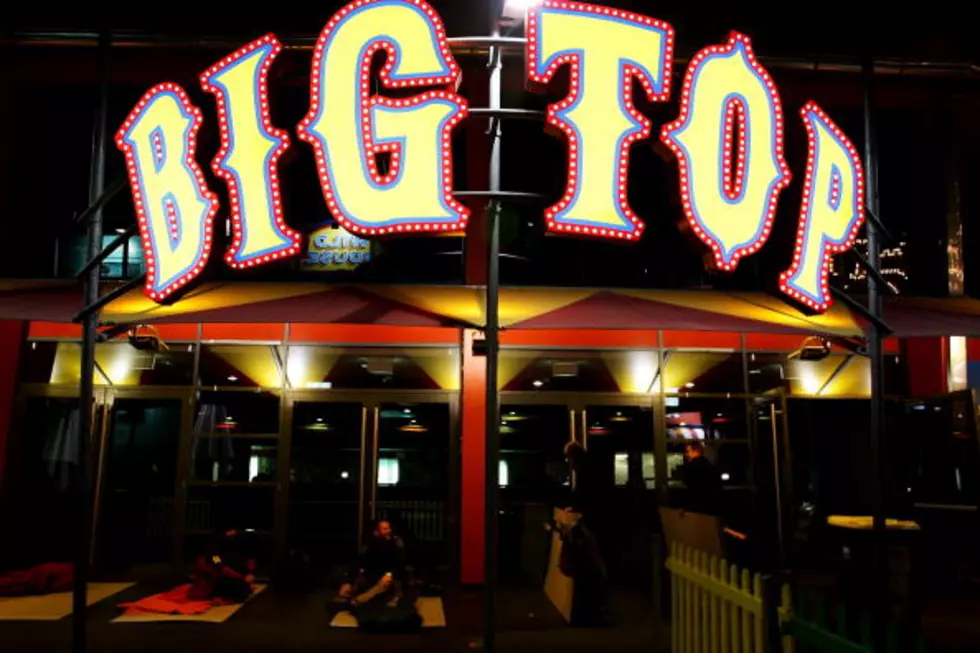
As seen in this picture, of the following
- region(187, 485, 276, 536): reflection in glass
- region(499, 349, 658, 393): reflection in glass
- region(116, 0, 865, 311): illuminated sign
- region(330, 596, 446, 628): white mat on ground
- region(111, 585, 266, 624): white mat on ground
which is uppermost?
region(116, 0, 865, 311): illuminated sign

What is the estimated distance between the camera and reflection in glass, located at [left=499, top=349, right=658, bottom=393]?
1148 cm

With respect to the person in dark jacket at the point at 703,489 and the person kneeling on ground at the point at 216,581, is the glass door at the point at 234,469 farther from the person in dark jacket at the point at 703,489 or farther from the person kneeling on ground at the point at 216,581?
the person in dark jacket at the point at 703,489

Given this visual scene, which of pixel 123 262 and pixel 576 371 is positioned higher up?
pixel 123 262

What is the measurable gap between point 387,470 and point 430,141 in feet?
19.5

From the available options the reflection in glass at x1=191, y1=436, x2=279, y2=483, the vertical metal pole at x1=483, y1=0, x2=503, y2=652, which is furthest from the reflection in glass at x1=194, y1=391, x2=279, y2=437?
the vertical metal pole at x1=483, y1=0, x2=503, y2=652

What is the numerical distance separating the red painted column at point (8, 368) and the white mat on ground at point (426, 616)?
17.3 ft

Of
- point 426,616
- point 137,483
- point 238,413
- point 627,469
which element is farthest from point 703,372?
point 137,483

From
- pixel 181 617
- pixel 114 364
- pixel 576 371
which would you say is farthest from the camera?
pixel 114 364

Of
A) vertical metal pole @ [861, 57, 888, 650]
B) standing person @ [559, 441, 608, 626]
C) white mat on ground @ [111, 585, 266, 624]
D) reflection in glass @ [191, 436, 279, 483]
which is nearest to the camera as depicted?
vertical metal pole @ [861, 57, 888, 650]

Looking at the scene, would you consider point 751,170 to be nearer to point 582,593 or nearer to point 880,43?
point 582,593

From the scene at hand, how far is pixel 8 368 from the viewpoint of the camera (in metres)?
11.3

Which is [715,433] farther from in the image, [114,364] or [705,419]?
[114,364]

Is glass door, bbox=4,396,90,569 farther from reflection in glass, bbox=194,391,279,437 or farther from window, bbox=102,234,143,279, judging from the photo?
window, bbox=102,234,143,279

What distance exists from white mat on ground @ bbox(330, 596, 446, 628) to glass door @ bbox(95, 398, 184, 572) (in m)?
3.39
